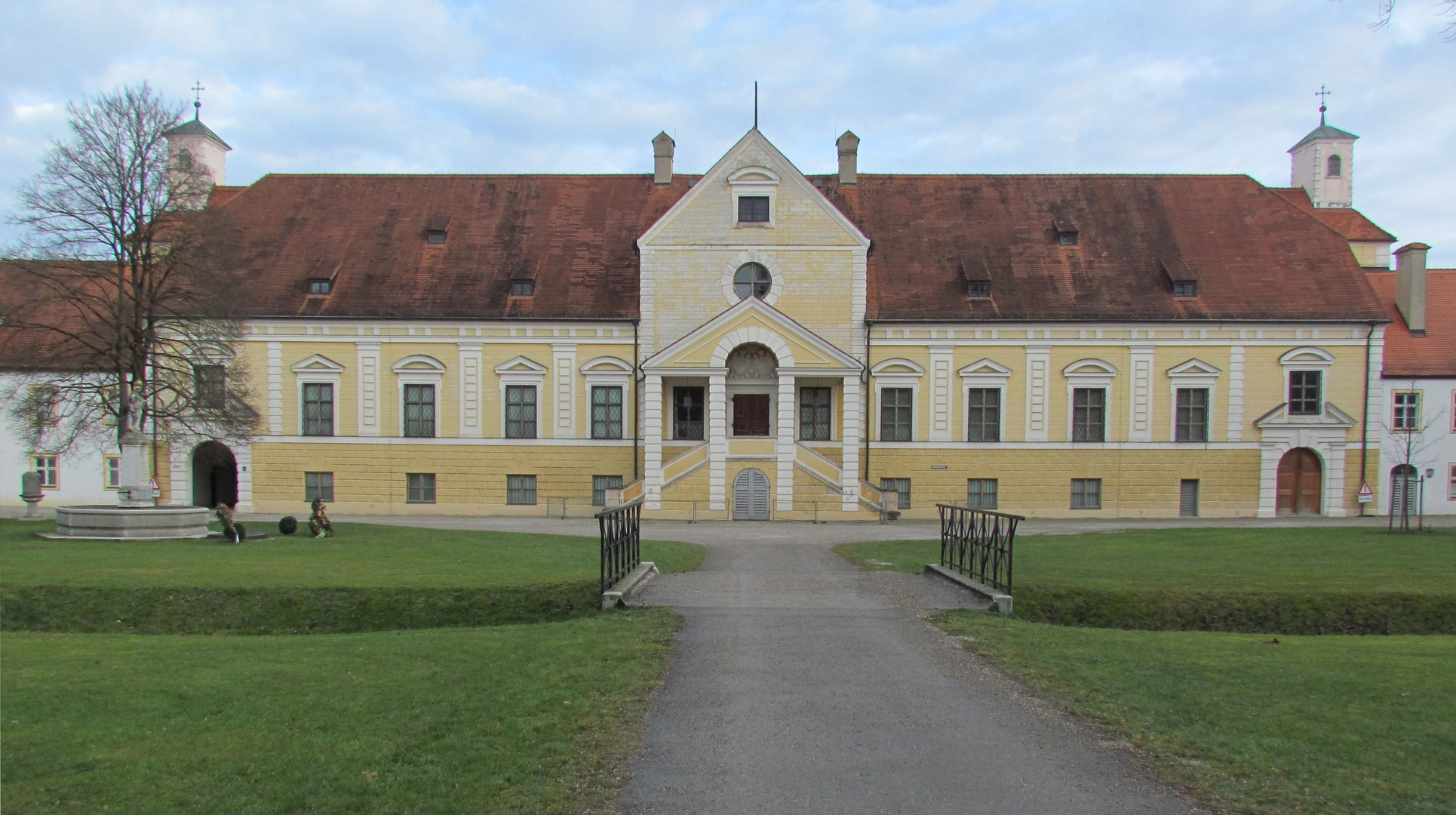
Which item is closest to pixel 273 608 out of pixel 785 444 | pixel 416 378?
pixel 785 444

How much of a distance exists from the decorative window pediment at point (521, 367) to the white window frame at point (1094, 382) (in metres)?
18.5

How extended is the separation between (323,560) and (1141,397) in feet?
89.6

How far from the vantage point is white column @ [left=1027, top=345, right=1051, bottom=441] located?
33.0 meters

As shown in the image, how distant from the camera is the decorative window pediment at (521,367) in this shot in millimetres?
33094

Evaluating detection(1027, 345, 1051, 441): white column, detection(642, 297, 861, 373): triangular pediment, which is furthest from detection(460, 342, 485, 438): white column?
detection(1027, 345, 1051, 441): white column

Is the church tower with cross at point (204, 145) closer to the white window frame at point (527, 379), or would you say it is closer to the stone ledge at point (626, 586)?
the white window frame at point (527, 379)

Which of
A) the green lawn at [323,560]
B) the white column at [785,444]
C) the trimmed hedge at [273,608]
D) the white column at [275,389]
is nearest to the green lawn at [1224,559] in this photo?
the green lawn at [323,560]

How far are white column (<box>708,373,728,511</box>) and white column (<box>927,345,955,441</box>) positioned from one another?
763 cm

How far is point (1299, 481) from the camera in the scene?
109ft

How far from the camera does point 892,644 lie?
10578mm

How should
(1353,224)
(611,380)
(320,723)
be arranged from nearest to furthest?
(320,723)
(611,380)
(1353,224)

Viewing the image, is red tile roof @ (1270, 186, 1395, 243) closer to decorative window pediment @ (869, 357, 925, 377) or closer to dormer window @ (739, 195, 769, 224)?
decorative window pediment @ (869, 357, 925, 377)

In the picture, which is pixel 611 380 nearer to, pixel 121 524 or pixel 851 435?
pixel 851 435

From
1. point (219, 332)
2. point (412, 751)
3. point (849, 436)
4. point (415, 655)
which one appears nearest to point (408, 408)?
point (219, 332)
